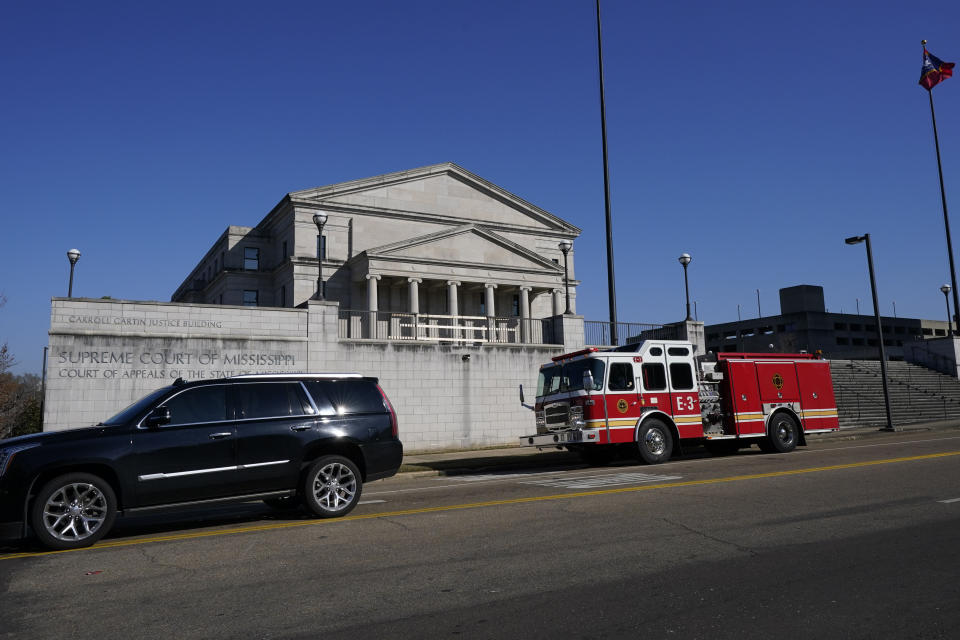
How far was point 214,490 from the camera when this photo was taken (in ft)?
28.2

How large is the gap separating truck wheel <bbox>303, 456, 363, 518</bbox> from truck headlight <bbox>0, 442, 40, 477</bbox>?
3.24 m

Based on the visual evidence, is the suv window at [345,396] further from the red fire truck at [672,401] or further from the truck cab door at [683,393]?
the truck cab door at [683,393]

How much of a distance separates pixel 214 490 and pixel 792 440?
592 inches

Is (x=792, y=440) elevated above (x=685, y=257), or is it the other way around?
(x=685, y=257)

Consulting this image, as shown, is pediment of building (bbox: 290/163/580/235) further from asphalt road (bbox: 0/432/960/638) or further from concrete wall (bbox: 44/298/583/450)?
asphalt road (bbox: 0/432/960/638)

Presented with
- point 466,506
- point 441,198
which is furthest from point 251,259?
point 466,506

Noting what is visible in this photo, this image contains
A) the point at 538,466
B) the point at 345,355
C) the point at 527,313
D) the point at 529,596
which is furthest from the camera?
the point at 527,313

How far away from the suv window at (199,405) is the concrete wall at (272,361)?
11115 millimetres

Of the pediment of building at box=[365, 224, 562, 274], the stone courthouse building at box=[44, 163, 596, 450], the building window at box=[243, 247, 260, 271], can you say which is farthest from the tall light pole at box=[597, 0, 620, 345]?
the building window at box=[243, 247, 260, 271]

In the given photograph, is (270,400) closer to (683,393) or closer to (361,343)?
(683,393)

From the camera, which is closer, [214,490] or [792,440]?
[214,490]

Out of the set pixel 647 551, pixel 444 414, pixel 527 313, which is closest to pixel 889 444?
pixel 444 414

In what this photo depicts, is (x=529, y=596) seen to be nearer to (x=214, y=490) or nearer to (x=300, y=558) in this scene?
(x=300, y=558)

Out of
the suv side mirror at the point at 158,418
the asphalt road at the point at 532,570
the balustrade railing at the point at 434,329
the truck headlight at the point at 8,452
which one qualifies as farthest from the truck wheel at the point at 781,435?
the truck headlight at the point at 8,452
